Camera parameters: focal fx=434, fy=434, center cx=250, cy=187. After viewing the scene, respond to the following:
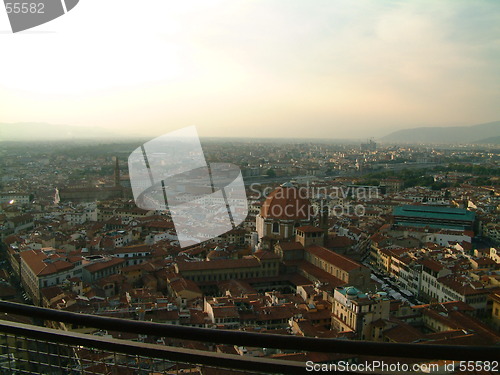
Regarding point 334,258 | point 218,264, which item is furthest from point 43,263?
point 334,258

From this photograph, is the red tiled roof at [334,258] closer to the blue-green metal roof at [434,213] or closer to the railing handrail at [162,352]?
the blue-green metal roof at [434,213]

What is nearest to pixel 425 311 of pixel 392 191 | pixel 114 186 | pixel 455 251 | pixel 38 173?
pixel 455 251

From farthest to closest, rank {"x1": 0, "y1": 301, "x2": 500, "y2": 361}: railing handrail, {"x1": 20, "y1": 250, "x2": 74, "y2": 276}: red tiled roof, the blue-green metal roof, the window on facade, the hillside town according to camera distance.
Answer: the blue-green metal roof, the window on facade, {"x1": 20, "y1": 250, "x2": 74, "y2": 276}: red tiled roof, the hillside town, {"x1": 0, "y1": 301, "x2": 500, "y2": 361}: railing handrail

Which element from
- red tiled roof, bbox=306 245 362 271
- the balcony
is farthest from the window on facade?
the balcony

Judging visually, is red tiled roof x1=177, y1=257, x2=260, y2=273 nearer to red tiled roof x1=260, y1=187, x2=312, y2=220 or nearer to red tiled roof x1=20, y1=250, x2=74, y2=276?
red tiled roof x1=260, y1=187, x2=312, y2=220

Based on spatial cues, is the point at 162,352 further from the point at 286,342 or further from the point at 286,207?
the point at 286,207

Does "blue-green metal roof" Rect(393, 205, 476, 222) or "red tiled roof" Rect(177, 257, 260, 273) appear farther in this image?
"blue-green metal roof" Rect(393, 205, 476, 222)

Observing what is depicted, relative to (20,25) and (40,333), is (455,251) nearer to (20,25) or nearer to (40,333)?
(20,25)

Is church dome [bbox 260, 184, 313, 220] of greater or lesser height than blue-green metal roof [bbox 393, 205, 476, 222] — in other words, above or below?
above
